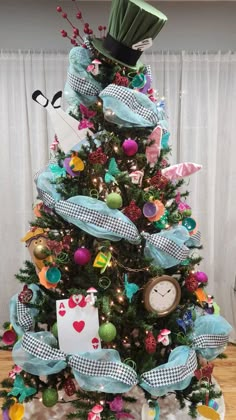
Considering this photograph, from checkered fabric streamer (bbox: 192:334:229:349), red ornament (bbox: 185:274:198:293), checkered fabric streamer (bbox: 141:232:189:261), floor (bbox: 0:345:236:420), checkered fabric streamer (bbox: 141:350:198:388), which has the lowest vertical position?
floor (bbox: 0:345:236:420)

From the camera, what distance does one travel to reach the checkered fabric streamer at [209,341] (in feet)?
5.95

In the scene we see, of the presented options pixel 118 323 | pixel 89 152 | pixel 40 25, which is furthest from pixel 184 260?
pixel 40 25

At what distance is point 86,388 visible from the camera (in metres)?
1.65

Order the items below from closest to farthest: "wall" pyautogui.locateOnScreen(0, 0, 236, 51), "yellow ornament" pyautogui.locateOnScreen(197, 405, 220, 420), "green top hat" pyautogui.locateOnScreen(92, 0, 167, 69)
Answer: "green top hat" pyautogui.locateOnScreen(92, 0, 167, 69) → "yellow ornament" pyautogui.locateOnScreen(197, 405, 220, 420) → "wall" pyautogui.locateOnScreen(0, 0, 236, 51)

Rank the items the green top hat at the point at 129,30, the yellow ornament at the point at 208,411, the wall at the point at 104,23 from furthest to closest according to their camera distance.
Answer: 1. the wall at the point at 104,23
2. the yellow ornament at the point at 208,411
3. the green top hat at the point at 129,30

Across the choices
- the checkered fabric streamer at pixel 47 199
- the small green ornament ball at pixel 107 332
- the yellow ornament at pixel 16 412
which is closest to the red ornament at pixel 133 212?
the checkered fabric streamer at pixel 47 199

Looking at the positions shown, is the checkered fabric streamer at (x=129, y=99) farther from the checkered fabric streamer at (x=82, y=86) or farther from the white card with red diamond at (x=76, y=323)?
the white card with red diamond at (x=76, y=323)

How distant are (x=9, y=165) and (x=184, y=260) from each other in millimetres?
1742

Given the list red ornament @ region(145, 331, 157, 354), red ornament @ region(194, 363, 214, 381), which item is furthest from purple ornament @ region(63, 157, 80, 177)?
red ornament @ region(194, 363, 214, 381)

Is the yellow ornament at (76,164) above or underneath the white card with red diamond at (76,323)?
above

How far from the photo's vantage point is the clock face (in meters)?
1.71

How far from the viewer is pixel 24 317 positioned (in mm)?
1794

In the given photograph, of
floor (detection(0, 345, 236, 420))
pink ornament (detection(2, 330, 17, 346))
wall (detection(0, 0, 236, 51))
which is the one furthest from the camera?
wall (detection(0, 0, 236, 51))

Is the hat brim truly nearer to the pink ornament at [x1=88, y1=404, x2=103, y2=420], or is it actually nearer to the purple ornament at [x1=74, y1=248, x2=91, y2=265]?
the purple ornament at [x1=74, y1=248, x2=91, y2=265]
